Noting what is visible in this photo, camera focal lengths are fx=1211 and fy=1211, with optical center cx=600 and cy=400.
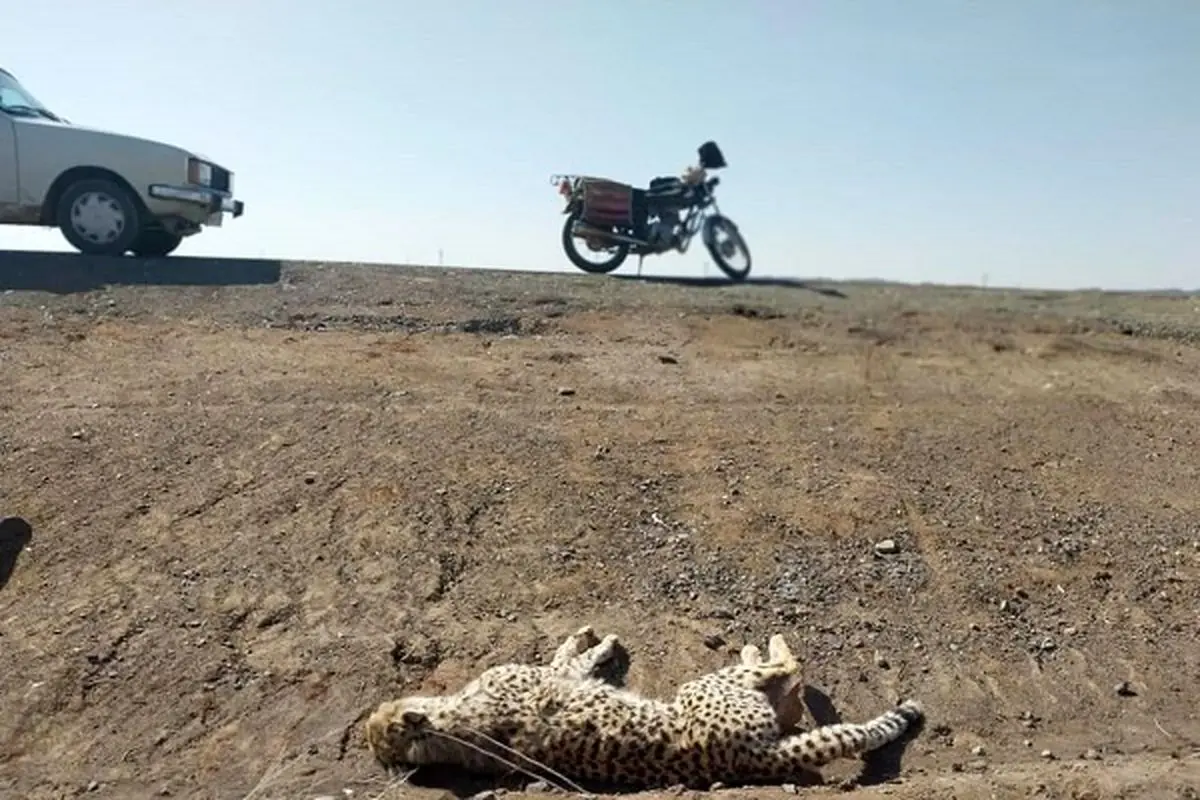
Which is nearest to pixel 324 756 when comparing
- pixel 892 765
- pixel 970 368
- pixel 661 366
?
pixel 892 765

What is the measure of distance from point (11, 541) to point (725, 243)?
836 cm

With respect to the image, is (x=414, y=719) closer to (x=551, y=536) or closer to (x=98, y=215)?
(x=551, y=536)

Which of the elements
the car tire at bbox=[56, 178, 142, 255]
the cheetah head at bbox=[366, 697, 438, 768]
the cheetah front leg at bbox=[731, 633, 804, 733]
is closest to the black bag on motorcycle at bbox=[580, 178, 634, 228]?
the car tire at bbox=[56, 178, 142, 255]

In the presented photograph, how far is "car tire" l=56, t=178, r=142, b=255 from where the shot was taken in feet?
35.5

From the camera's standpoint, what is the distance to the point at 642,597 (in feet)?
18.5

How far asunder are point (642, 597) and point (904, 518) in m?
1.58

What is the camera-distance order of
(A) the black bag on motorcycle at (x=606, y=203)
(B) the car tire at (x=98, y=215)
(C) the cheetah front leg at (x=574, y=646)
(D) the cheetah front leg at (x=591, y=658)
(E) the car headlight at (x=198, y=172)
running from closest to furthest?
(D) the cheetah front leg at (x=591, y=658) < (C) the cheetah front leg at (x=574, y=646) < (B) the car tire at (x=98, y=215) < (E) the car headlight at (x=198, y=172) < (A) the black bag on motorcycle at (x=606, y=203)

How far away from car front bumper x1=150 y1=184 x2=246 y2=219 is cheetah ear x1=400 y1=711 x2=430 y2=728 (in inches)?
303

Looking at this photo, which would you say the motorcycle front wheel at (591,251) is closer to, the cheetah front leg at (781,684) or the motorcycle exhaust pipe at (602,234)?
the motorcycle exhaust pipe at (602,234)

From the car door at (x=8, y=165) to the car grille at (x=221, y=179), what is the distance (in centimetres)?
173

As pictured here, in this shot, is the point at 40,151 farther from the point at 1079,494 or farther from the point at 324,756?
the point at 1079,494

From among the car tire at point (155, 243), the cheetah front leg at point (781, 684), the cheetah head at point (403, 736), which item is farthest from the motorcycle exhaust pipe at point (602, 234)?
the cheetah head at point (403, 736)

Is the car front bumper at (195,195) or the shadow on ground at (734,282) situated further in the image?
the shadow on ground at (734,282)

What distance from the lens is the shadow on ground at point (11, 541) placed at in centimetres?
568
